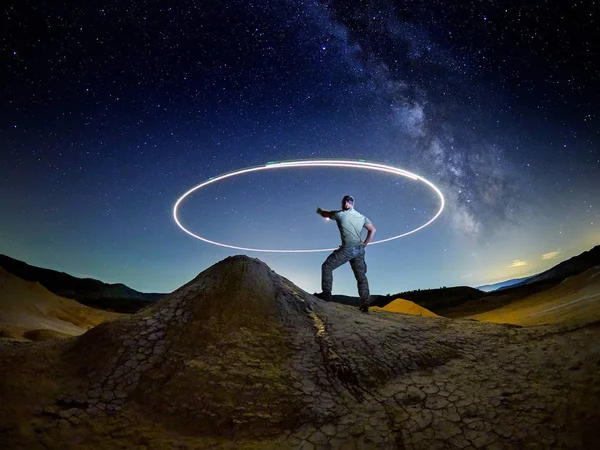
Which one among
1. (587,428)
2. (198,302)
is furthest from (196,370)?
(587,428)

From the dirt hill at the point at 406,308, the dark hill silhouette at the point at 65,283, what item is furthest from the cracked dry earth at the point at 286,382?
the dark hill silhouette at the point at 65,283

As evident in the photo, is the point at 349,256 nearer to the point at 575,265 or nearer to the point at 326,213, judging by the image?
the point at 326,213

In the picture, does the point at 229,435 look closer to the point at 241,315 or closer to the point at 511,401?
the point at 241,315

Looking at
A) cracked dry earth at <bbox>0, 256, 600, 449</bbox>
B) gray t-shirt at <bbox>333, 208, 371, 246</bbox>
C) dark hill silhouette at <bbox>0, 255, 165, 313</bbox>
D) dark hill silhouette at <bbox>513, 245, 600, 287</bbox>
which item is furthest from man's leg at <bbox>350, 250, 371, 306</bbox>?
dark hill silhouette at <bbox>0, 255, 165, 313</bbox>

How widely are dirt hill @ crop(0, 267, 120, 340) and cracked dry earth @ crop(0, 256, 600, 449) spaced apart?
12215 mm

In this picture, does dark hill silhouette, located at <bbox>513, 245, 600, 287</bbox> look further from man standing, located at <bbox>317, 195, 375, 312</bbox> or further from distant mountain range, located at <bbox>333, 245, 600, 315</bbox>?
man standing, located at <bbox>317, 195, 375, 312</bbox>

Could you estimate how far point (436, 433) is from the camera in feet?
14.1

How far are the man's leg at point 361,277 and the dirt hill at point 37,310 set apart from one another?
552 inches

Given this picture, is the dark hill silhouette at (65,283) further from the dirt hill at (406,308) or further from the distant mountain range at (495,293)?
the dirt hill at (406,308)

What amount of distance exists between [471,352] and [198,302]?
552 cm

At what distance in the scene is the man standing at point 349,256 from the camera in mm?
8500

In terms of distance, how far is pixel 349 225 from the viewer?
856cm

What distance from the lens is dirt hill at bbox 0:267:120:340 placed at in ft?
55.9

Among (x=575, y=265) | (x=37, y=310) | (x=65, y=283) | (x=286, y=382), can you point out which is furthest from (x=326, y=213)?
(x=65, y=283)
